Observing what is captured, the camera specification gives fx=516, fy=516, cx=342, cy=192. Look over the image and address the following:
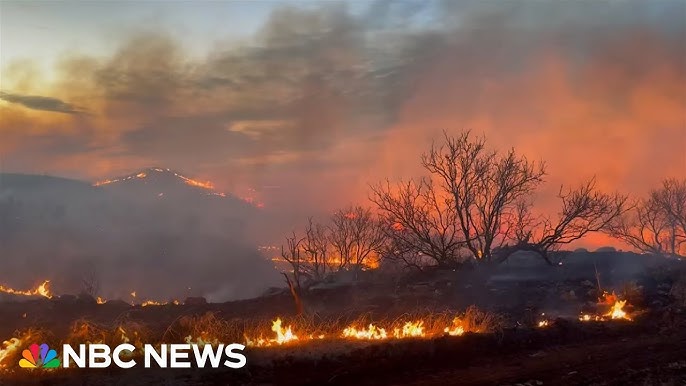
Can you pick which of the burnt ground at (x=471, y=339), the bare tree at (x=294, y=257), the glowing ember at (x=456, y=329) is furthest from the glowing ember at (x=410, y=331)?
the bare tree at (x=294, y=257)

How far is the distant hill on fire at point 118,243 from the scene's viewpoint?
374 feet

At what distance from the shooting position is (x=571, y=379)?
505 inches

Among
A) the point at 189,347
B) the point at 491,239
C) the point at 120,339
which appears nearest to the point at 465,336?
the point at 189,347

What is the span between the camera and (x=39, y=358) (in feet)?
40.0

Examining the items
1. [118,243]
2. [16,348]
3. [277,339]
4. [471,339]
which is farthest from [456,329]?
[118,243]

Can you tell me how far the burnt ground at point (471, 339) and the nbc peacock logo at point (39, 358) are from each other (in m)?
0.44

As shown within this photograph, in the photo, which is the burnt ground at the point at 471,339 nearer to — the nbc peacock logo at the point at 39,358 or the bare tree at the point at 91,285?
the nbc peacock logo at the point at 39,358

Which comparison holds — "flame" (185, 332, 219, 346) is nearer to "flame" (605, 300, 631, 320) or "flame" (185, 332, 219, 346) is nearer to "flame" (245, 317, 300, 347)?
"flame" (245, 317, 300, 347)

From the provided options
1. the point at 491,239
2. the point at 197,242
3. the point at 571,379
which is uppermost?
the point at 197,242

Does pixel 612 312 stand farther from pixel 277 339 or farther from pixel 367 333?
pixel 277 339

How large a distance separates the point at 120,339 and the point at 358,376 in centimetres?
611

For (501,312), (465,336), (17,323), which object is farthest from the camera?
(17,323)

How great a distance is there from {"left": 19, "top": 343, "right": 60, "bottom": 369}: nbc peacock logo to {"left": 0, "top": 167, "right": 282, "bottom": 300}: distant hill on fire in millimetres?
87985

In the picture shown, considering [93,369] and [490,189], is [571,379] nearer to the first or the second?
[93,369]
